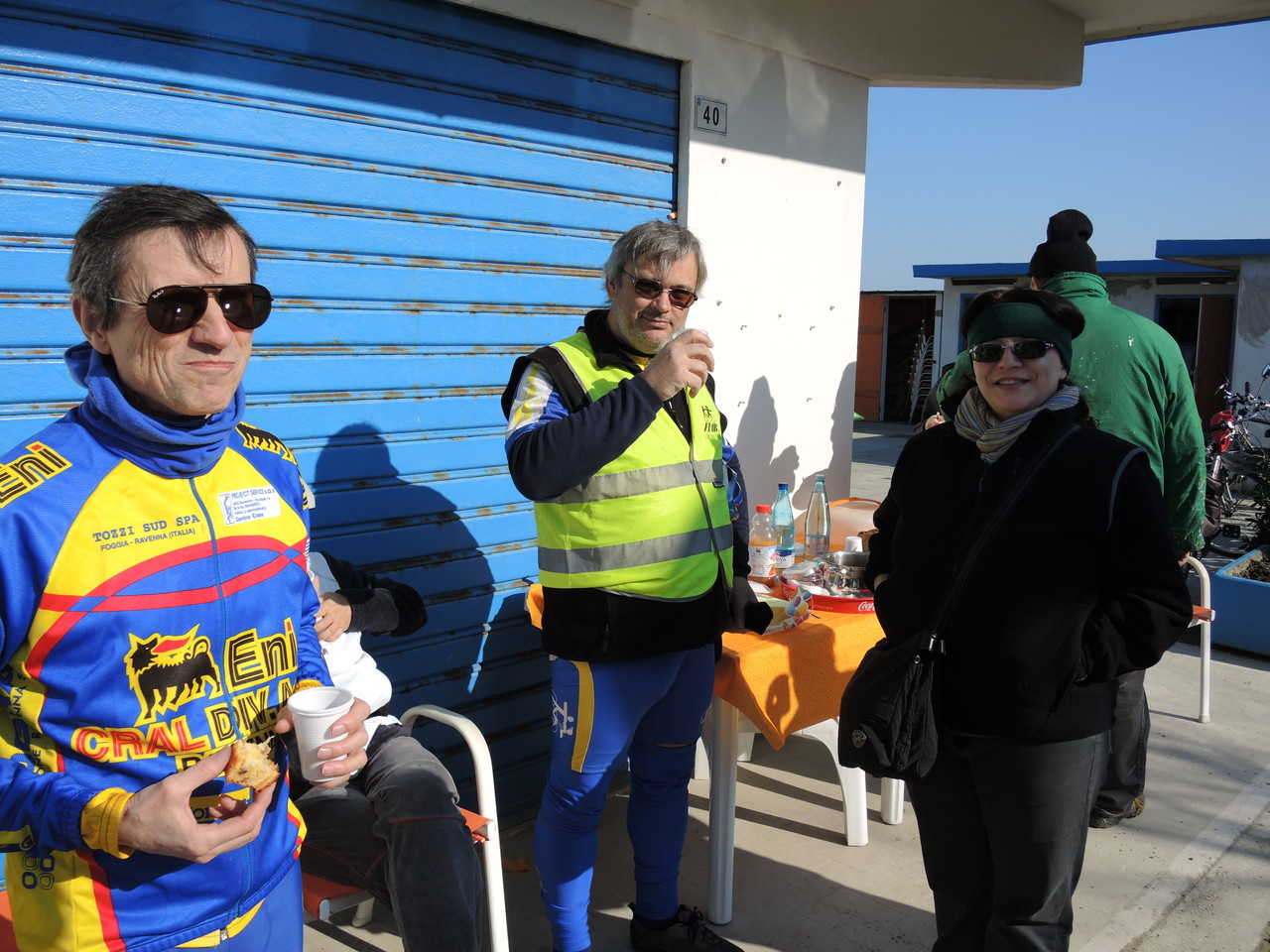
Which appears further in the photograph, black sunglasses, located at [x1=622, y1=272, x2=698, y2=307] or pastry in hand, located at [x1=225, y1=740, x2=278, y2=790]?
black sunglasses, located at [x1=622, y1=272, x2=698, y2=307]

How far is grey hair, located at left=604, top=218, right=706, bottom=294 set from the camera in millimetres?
2512

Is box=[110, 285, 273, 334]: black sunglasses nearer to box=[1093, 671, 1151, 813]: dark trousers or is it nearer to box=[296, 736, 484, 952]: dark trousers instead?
box=[296, 736, 484, 952]: dark trousers

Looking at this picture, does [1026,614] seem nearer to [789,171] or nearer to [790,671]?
[790,671]

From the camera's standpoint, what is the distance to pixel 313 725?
1.52 m

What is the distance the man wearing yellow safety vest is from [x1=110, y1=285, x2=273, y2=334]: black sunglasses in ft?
3.17

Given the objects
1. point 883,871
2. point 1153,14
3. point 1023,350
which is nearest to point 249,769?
→ point 1023,350

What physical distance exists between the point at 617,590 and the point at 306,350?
4.60ft

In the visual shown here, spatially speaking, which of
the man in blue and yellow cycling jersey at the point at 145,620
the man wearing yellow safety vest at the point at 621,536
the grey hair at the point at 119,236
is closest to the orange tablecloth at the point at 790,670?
the man wearing yellow safety vest at the point at 621,536

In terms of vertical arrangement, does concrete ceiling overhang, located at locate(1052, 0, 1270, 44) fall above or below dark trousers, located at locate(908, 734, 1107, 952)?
above

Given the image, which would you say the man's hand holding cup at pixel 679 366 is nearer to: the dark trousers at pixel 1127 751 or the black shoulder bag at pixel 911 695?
the black shoulder bag at pixel 911 695

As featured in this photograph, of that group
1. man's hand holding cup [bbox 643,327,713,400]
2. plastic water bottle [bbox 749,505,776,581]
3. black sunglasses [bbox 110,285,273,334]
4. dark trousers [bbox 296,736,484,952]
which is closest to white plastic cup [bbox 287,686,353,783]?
black sunglasses [bbox 110,285,273,334]

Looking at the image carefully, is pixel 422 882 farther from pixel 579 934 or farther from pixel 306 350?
pixel 306 350

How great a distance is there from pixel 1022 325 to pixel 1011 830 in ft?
3.93

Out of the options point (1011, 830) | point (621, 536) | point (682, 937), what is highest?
point (621, 536)
